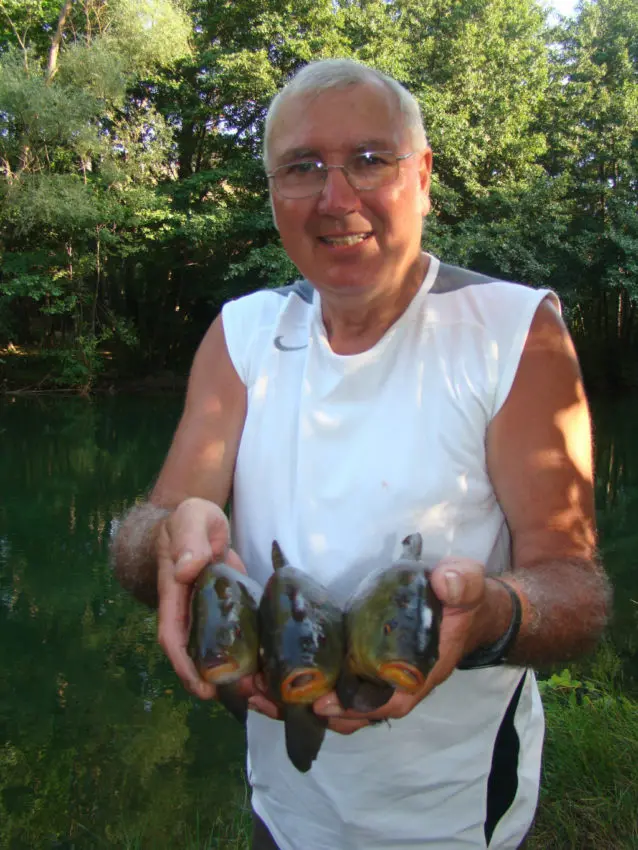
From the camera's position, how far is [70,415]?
800 inches

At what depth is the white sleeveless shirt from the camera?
68.5 inches

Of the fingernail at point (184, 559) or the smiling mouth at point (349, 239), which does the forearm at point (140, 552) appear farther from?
the smiling mouth at point (349, 239)

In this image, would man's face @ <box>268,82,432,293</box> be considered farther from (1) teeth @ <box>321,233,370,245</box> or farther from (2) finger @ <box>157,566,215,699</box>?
(2) finger @ <box>157,566,215,699</box>

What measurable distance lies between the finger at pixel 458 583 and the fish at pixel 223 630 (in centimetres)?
37

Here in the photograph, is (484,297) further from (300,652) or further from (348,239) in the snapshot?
(300,652)

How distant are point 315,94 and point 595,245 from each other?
23.5 metres

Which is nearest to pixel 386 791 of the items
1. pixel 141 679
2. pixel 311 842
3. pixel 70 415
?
pixel 311 842

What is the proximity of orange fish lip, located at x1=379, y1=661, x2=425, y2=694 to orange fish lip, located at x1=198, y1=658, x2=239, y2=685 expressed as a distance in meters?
0.28

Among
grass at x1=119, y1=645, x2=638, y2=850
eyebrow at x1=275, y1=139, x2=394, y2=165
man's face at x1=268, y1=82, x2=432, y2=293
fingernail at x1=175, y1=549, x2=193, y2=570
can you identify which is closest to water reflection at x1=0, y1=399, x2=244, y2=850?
grass at x1=119, y1=645, x2=638, y2=850

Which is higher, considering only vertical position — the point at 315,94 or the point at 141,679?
the point at 315,94

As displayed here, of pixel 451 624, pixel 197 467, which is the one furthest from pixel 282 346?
pixel 451 624

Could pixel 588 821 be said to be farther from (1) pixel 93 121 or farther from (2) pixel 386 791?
(1) pixel 93 121

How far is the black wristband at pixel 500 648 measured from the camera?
1.56m

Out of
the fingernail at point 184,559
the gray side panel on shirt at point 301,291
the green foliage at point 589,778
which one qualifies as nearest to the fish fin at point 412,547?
the fingernail at point 184,559
